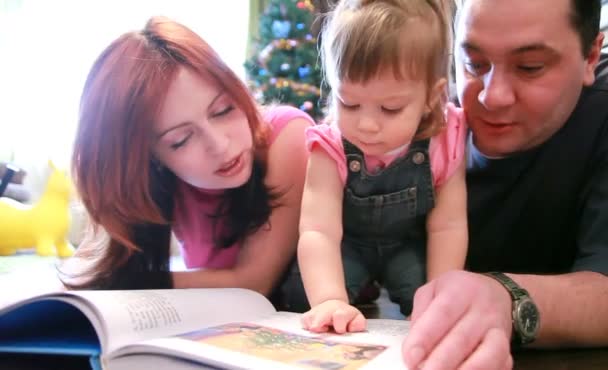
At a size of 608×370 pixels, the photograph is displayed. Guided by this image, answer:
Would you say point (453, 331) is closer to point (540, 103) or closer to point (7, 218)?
point (540, 103)

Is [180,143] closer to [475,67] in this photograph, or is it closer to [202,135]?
[202,135]

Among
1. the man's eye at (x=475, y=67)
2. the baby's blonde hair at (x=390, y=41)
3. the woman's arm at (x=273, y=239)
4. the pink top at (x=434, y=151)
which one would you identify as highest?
the baby's blonde hair at (x=390, y=41)

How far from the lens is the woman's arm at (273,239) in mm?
1080

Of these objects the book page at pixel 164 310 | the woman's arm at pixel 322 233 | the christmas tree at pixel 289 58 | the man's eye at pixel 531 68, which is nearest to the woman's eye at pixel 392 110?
the woman's arm at pixel 322 233

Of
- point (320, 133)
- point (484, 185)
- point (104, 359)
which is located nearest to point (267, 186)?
point (320, 133)

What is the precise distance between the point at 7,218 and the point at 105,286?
1.40m

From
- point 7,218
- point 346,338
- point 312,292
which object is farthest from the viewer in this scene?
point 7,218

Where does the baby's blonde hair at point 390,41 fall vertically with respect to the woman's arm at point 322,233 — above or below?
above

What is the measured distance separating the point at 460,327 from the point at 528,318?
175mm

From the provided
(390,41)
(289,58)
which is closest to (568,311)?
(390,41)

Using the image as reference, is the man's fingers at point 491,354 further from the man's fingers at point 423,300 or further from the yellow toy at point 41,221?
the yellow toy at point 41,221

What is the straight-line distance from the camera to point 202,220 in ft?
3.75

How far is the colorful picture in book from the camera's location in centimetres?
57

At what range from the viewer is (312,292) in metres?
0.86
